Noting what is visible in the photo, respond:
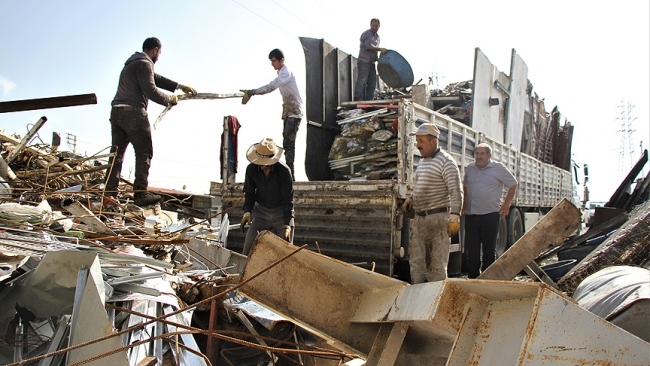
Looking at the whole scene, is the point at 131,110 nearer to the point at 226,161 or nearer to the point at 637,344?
the point at 226,161

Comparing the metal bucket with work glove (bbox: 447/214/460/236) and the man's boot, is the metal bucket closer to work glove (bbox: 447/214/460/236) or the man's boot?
work glove (bbox: 447/214/460/236)

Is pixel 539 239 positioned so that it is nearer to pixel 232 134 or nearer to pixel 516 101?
pixel 232 134

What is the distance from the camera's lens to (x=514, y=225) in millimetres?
8844

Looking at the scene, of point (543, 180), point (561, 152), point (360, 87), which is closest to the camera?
point (360, 87)

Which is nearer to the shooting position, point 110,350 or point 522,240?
point 110,350

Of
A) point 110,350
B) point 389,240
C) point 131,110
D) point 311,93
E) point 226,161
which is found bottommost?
point 110,350

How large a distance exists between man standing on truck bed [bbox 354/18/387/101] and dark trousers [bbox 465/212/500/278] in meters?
3.25

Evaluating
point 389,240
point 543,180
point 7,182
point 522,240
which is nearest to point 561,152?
point 543,180

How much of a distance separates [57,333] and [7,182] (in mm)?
2999

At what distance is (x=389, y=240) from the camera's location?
494 cm

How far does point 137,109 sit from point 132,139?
34 cm

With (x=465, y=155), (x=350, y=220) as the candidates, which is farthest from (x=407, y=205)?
(x=465, y=155)

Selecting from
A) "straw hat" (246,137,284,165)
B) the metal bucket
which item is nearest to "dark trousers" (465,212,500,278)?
the metal bucket

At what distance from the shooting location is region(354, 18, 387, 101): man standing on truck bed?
24.9 feet
